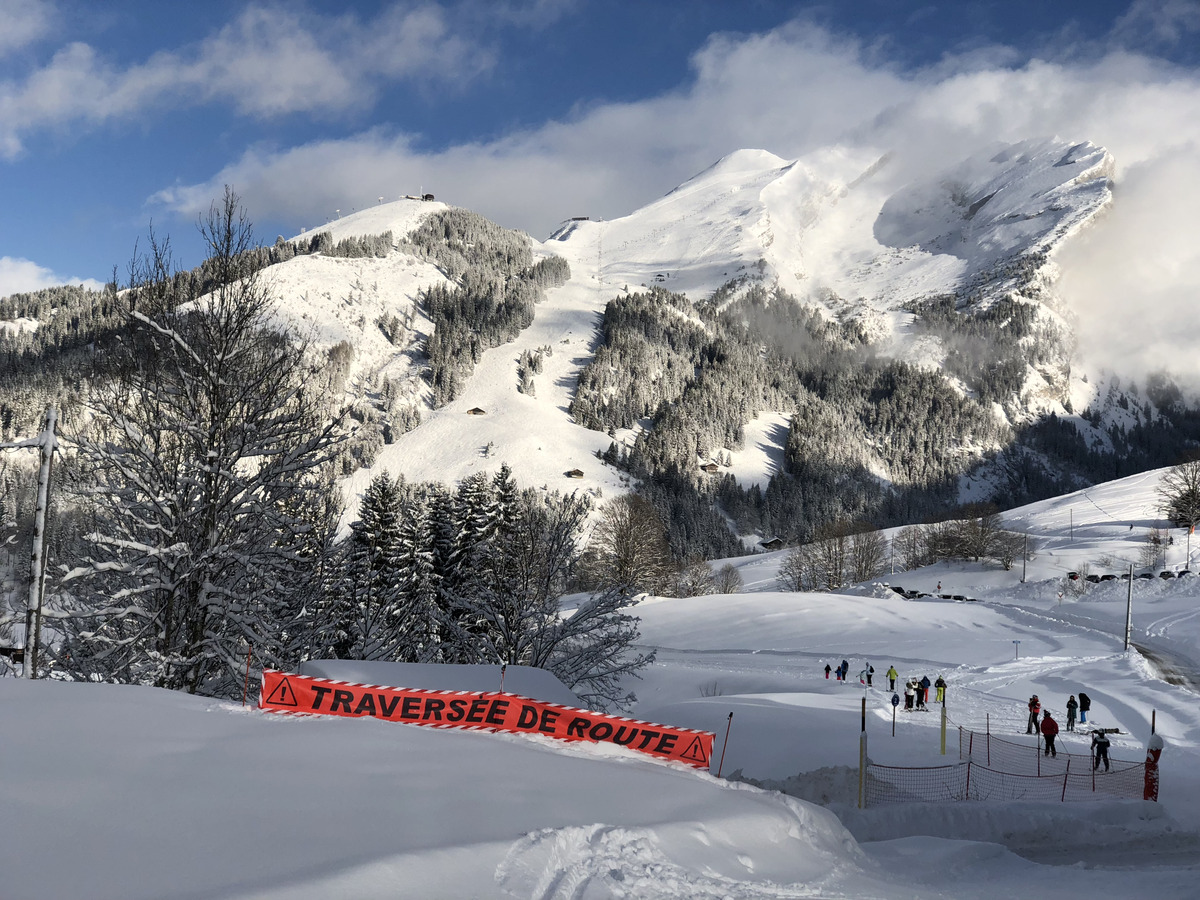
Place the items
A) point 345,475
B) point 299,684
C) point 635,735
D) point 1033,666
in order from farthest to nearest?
1. point 345,475
2. point 1033,666
3. point 635,735
4. point 299,684

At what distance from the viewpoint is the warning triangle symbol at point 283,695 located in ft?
35.3

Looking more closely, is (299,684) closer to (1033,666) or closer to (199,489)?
(199,489)

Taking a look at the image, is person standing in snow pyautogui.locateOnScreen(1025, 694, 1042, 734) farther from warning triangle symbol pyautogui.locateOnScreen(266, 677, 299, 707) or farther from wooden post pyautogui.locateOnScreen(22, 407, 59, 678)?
wooden post pyautogui.locateOnScreen(22, 407, 59, 678)

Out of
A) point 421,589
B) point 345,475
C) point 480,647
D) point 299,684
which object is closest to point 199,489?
point 299,684

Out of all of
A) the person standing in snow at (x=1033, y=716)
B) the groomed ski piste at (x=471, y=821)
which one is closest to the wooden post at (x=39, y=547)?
the groomed ski piste at (x=471, y=821)

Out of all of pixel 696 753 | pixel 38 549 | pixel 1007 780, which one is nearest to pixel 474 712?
pixel 696 753

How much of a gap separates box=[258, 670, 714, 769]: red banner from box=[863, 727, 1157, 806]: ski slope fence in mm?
5436

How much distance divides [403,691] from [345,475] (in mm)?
146487

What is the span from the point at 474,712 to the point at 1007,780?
13284 mm

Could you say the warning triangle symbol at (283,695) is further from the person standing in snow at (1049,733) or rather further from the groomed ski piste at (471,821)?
the person standing in snow at (1049,733)

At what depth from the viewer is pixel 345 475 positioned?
5896 inches

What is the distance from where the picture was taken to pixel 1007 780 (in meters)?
17.2

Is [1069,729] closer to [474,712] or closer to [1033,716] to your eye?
[1033,716]

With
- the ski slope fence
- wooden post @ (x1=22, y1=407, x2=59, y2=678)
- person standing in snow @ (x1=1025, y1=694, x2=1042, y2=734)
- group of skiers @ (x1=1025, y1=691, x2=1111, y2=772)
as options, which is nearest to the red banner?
wooden post @ (x1=22, y1=407, x2=59, y2=678)
